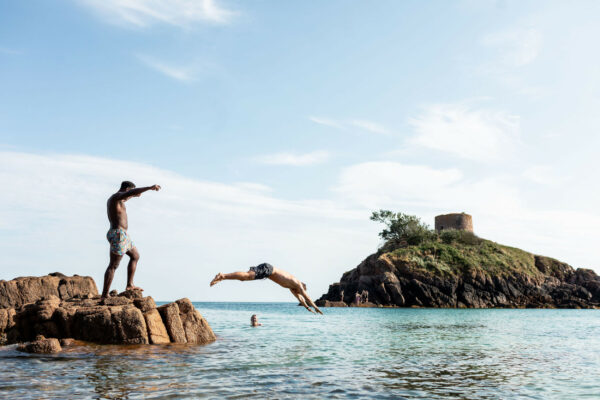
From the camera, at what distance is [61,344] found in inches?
488

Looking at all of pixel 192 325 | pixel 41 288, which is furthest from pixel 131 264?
pixel 41 288

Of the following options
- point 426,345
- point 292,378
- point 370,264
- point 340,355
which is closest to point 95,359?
point 292,378

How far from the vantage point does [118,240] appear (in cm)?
1281

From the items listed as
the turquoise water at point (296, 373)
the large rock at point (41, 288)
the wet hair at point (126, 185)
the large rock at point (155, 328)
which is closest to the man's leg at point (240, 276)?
the turquoise water at point (296, 373)

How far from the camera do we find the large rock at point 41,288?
1695 centimetres

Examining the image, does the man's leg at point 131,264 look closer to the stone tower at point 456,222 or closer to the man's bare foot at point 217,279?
the man's bare foot at point 217,279

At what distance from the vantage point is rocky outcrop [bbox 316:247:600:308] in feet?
232

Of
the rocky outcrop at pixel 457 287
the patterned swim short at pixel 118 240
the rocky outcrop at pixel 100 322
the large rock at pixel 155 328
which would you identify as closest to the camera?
→ the patterned swim short at pixel 118 240

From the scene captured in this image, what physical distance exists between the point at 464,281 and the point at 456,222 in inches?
849

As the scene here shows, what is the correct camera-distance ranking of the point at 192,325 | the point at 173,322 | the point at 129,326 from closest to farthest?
the point at 129,326 → the point at 173,322 → the point at 192,325

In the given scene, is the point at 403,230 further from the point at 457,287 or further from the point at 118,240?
the point at 118,240

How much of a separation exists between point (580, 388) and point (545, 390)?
3.10 ft

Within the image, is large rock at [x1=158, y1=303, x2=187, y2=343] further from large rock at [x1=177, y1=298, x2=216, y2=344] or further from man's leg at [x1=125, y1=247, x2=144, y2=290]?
man's leg at [x1=125, y1=247, x2=144, y2=290]

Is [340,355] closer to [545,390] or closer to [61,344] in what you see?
[545,390]
